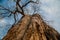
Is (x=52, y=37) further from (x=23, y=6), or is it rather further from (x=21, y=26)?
(x=23, y=6)

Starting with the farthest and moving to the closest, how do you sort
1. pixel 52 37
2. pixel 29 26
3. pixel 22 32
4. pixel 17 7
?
pixel 17 7 → pixel 52 37 → pixel 29 26 → pixel 22 32

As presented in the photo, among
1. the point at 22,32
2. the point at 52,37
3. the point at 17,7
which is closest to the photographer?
the point at 22,32

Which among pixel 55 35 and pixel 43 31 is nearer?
pixel 43 31

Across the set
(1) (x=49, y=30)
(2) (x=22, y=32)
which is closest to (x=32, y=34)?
(2) (x=22, y=32)

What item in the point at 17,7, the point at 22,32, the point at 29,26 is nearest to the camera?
the point at 22,32

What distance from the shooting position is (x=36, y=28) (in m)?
9.51

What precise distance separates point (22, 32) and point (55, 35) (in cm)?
266

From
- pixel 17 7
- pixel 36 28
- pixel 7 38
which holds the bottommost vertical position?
pixel 7 38

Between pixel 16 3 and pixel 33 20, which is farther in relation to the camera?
pixel 16 3

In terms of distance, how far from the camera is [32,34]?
891 cm

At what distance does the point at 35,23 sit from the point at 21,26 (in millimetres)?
849

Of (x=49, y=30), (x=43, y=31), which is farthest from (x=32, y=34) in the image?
(x=49, y=30)

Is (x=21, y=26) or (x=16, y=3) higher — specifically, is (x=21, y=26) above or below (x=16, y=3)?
below

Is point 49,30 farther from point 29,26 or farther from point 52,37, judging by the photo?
point 29,26
